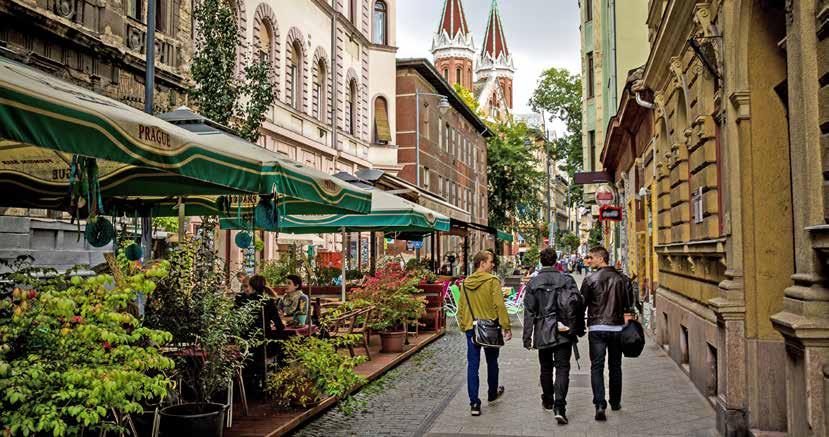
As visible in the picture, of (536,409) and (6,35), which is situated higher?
(6,35)

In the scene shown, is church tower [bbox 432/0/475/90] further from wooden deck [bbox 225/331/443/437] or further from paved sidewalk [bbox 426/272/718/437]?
wooden deck [bbox 225/331/443/437]

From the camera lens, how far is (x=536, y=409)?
8.95 m

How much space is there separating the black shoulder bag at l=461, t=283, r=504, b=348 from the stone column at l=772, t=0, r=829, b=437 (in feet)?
12.0

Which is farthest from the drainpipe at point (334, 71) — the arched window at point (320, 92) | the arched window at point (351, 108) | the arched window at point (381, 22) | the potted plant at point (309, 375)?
the potted plant at point (309, 375)

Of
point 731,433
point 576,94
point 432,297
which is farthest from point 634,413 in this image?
point 576,94

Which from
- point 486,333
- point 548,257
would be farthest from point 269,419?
point 548,257

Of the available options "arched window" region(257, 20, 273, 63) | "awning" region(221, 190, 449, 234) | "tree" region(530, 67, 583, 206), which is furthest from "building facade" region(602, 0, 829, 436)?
"tree" region(530, 67, 583, 206)

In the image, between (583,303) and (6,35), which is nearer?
(583,303)

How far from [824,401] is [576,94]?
50361 mm

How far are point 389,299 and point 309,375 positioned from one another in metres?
5.45

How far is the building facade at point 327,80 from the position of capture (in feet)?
84.4

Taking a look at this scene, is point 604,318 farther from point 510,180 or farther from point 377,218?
point 510,180

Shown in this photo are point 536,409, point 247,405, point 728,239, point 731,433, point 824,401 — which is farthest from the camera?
point 536,409

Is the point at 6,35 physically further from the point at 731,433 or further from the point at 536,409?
the point at 731,433
